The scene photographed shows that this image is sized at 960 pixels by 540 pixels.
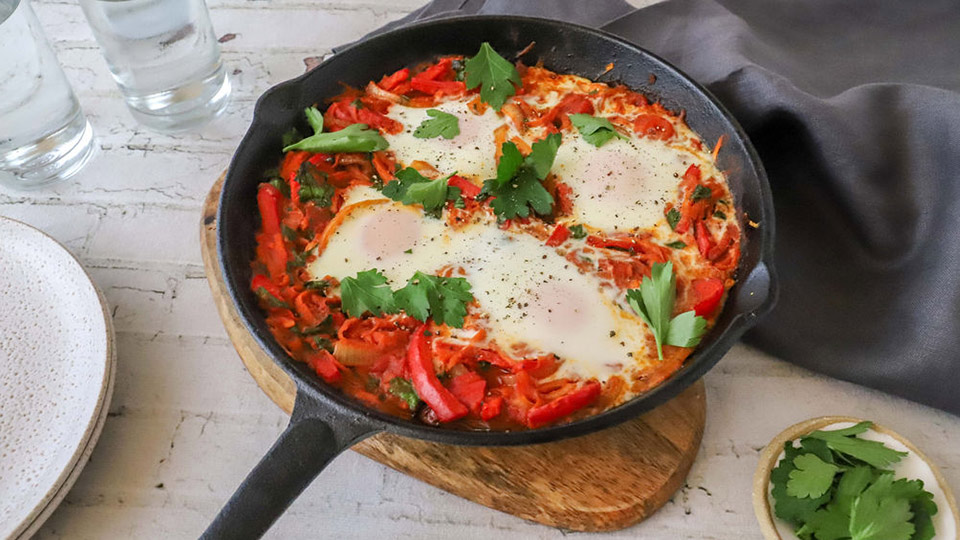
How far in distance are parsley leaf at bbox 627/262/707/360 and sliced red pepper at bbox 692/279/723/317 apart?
0.05 meters

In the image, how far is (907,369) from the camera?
2357mm

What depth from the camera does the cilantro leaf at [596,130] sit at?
2.74 metres

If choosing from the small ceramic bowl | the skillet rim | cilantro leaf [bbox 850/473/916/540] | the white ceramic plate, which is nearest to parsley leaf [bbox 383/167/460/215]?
the skillet rim

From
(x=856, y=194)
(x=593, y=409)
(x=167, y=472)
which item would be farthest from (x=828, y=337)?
(x=167, y=472)

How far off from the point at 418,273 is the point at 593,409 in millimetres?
631

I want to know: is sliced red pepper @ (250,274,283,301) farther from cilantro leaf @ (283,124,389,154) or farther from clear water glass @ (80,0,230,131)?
clear water glass @ (80,0,230,131)

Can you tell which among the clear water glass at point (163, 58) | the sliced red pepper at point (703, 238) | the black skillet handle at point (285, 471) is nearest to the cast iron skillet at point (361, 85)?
the black skillet handle at point (285, 471)

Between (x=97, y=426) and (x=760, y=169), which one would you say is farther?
(x=760, y=169)

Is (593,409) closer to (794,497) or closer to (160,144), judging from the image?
(794,497)

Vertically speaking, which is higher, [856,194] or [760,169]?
[760,169]

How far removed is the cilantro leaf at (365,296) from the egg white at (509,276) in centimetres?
10

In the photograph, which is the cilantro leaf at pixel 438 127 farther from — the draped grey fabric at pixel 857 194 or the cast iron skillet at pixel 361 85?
the draped grey fabric at pixel 857 194

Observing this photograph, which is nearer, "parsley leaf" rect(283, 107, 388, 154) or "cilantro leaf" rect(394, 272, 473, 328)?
"cilantro leaf" rect(394, 272, 473, 328)

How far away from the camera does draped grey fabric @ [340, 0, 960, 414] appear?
7.89 ft
